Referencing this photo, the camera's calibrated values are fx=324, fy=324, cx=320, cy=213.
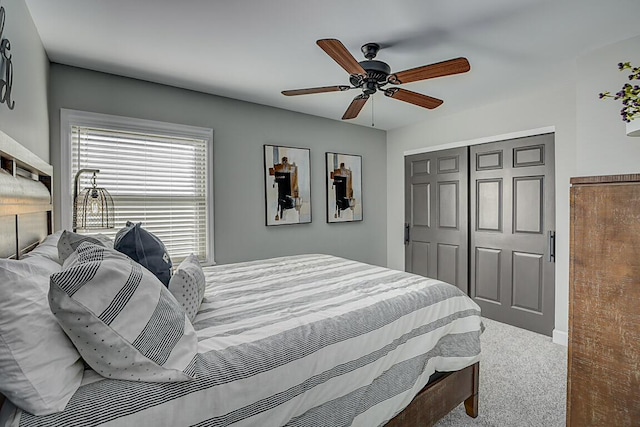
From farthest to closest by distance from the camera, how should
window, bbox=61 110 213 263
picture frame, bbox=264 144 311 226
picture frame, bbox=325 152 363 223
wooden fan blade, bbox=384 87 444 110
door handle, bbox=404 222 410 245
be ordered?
door handle, bbox=404 222 410 245 → picture frame, bbox=325 152 363 223 → picture frame, bbox=264 144 311 226 → window, bbox=61 110 213 263 → wooden fan blade, bbox=384 87 444 110

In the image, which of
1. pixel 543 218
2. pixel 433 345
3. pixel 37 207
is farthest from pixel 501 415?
pixel 37 207

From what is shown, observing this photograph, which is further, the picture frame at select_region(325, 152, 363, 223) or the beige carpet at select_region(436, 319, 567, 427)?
the picture frame at select_region(325, 152, 363, 223)

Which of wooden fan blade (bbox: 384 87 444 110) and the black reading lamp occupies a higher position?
wooden fan blade (bbox: 384 87 444 110)

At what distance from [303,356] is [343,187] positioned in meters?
3.47

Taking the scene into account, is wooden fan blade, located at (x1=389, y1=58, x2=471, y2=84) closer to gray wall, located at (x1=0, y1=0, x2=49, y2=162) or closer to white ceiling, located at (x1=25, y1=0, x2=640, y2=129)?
white ceiling, located at (x1=25, y1=0, x2=640, y2=129)

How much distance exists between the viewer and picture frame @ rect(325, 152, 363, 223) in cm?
446

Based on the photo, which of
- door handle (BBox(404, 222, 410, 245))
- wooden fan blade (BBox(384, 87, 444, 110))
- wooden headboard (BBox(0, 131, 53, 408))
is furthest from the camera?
door handle (BBox(404, 222, 410, 245))

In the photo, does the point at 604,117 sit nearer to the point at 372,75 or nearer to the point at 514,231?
the point at 514,231

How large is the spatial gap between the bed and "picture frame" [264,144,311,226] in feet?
5.40

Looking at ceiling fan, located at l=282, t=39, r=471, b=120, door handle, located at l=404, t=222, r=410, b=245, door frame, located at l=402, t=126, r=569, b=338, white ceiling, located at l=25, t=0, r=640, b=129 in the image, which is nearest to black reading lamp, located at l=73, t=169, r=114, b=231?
white ceiling, located at l=25, t=0, r=640, b=129

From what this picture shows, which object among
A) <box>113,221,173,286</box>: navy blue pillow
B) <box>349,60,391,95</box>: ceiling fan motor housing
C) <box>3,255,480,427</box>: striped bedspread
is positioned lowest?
<box>3,255,480,427</box>: striped bedspread

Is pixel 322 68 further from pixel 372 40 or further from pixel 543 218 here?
pixel 543 218

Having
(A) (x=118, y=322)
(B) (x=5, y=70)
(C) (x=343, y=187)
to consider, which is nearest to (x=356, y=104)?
(C) (x=343, y=187)

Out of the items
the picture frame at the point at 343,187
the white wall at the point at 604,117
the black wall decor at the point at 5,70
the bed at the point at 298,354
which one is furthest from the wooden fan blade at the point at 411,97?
the black wall decor at the point at 5,70
